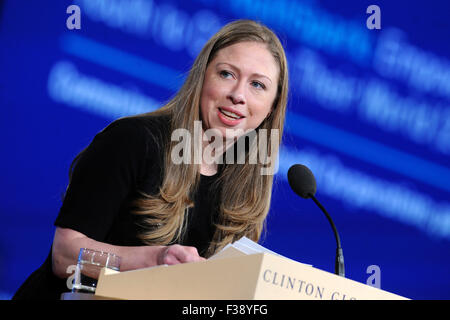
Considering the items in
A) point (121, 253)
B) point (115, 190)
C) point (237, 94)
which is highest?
point (237, 94)

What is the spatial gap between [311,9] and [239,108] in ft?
3.88

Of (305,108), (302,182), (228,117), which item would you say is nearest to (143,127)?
(228,117)

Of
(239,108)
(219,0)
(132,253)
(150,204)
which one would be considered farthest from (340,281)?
(219,0)

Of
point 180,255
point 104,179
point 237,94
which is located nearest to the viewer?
point 180,255

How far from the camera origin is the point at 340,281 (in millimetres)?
860

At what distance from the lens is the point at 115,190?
154cm

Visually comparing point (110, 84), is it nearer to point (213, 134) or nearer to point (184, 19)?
Answer: point (184, 19)

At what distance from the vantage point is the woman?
148 cm

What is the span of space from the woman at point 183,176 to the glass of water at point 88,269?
122 mm

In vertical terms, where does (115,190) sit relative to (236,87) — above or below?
below

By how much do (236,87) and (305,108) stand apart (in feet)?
3.36

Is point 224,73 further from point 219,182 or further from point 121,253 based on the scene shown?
point 121,253

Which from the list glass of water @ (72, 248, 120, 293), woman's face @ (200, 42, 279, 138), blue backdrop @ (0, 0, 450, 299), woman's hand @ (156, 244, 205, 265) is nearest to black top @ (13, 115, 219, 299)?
woman's face @ (200, 42, 279, 138)

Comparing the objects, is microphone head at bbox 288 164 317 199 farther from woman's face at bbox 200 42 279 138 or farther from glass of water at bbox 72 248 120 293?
woman's face at bbox 200 42 279 138
